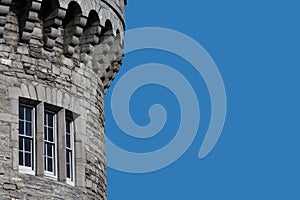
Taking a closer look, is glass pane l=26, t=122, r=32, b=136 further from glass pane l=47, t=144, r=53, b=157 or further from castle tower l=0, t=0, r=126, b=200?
glass pane l=47, t=144, r=53, b=157

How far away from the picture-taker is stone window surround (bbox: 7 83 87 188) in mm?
31766

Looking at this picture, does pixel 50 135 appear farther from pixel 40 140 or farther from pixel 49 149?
pixel 40 140

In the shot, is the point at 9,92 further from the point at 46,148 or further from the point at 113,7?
the point at 113,7

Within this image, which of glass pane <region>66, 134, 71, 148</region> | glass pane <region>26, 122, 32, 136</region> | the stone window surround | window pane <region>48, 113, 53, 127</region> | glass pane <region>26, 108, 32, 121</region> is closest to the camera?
the stone window surround

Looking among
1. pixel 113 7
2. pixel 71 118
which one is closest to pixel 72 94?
pixel 71 118

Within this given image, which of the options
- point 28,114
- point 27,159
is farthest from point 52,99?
point 27,159

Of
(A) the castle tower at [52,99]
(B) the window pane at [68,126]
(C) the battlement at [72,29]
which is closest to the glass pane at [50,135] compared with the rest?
(A) the castle tower at [52,99]

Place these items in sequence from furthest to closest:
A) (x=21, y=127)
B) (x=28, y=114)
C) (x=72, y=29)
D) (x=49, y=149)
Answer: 1. (x=72, y=29)
2. (x=49, y=149)
3. (x=28, y=114)
4. (x=21, y=127)

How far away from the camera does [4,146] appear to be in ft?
103

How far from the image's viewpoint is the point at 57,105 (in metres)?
32.7

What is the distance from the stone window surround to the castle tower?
0.07 feet

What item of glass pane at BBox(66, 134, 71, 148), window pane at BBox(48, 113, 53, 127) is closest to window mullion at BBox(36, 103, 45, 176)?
window pane at BBox(48, 113, 53, 127)

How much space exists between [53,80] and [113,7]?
9.48 feet

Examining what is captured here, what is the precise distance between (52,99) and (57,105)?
0.19 m
